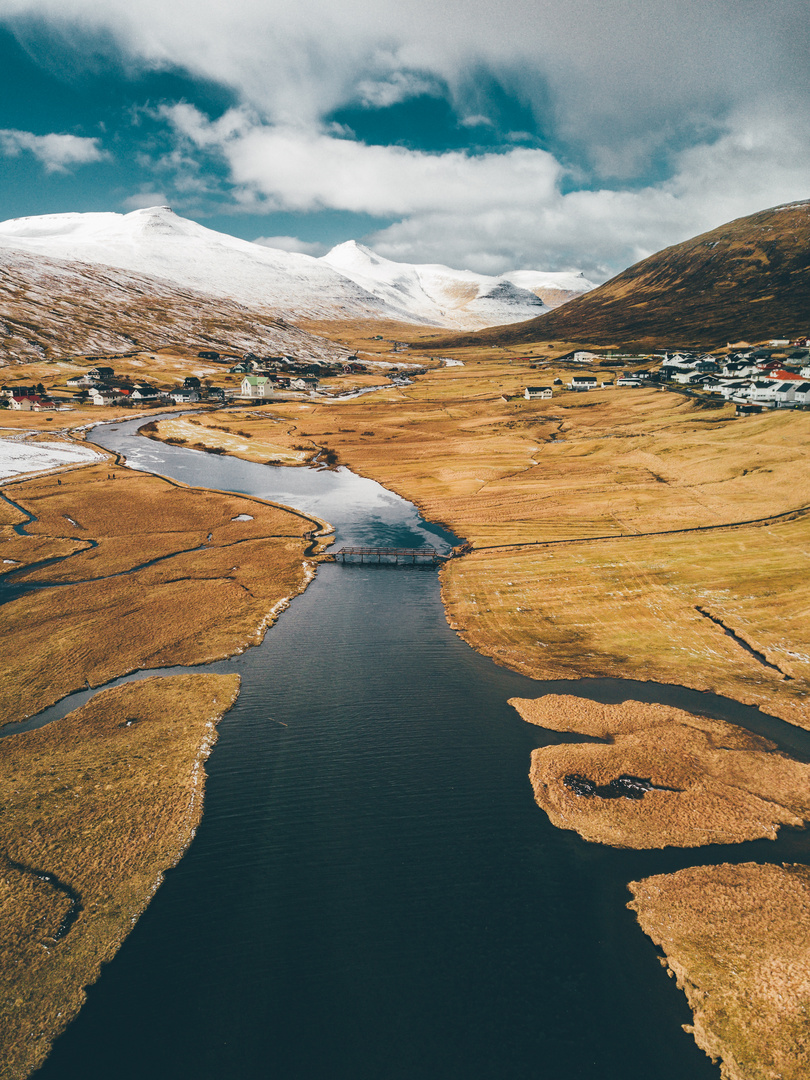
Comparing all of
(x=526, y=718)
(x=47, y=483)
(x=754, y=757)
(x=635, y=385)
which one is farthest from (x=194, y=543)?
(x=635, y=385)

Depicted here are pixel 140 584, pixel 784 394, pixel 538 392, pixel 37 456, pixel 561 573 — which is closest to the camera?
pixel 140 584

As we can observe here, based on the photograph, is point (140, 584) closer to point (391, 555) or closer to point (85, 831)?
point (391, 555)

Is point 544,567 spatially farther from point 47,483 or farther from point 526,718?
point 47,483

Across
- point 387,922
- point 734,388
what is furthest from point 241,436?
point 734,388

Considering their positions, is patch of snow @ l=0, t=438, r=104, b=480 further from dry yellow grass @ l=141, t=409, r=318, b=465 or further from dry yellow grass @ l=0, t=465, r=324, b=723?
dry yellow grass @ l=141, t=409, r=318, b=465

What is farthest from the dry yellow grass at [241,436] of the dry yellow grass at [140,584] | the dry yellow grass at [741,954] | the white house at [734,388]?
the white house at [734,388]

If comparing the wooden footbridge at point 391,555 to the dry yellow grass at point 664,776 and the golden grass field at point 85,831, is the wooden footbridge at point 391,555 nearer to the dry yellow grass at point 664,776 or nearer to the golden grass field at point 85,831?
the golden grass field at point 85,831

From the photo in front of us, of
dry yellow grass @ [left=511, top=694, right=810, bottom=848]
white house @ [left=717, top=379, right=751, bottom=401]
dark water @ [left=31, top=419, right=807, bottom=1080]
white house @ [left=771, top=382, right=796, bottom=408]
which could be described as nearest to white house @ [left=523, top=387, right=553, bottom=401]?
white house @ [left=717, top=379, right=751, bottom=401]
